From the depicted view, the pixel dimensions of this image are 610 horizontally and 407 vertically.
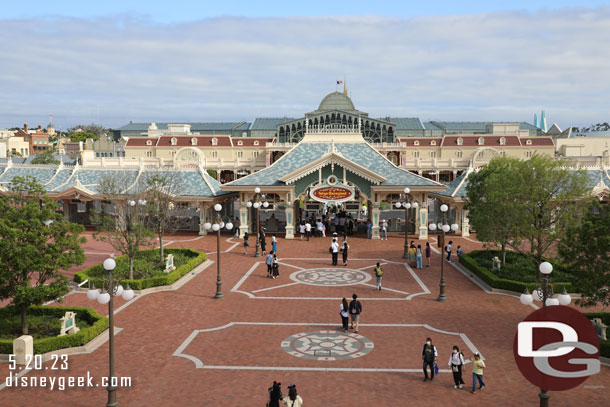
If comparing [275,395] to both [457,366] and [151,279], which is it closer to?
[457,366]

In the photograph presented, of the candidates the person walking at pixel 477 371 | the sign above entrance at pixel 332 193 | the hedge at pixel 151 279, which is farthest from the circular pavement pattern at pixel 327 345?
the sign above entrance at pixel 332 193

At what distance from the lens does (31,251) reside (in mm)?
18797

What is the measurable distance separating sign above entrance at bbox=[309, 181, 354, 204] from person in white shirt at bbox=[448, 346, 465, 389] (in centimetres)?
2729

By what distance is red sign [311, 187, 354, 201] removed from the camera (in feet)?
141

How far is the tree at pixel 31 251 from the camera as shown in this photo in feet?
61.4

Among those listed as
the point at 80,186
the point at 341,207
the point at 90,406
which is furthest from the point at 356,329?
the point at 80,186

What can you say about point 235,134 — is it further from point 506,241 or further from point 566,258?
point 566,258

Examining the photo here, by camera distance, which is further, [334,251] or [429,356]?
[334,251]

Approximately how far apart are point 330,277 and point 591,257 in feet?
47.5

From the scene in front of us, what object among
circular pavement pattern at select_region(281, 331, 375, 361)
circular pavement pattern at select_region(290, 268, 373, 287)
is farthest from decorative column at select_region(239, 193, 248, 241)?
circular pavement pattern at select_region(281, 331, 375, 361)

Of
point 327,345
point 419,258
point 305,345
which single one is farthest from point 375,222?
point 305,345

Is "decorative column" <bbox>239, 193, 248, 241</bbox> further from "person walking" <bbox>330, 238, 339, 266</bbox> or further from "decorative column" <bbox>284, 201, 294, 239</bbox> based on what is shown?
"person walking" <bbox>330, 238, 339, 266</bbox>

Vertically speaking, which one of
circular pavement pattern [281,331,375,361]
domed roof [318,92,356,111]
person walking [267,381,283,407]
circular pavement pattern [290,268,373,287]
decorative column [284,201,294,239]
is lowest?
A: circular pavement pattern [281,331,375,361]

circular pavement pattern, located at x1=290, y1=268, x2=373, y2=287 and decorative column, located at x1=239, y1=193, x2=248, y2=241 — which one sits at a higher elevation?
decorative column, located at x1=239, y1=193, x2=248, y2=241
